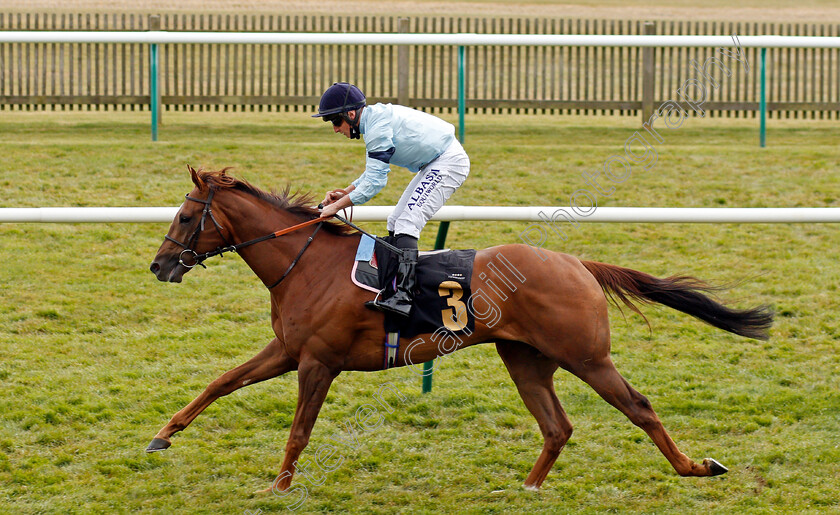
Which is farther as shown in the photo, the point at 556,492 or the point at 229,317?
the point at 229,317

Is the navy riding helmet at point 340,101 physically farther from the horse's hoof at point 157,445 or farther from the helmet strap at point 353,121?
the horse's hoof at point 157,445

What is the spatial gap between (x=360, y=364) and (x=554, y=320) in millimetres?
906

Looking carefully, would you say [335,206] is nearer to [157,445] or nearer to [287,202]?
[287,202]

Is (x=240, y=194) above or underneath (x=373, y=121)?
underneath

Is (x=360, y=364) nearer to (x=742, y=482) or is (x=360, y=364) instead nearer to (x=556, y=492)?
(x=556, y=492)

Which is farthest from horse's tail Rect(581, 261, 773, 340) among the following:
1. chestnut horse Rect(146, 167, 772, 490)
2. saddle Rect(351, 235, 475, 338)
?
saddle Rect(351, 235, 475, 338)

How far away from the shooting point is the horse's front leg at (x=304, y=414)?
4.31 metres

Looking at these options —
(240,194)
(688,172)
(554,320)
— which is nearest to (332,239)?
(240,194)

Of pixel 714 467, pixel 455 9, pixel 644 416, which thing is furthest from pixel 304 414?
pixel 455 9

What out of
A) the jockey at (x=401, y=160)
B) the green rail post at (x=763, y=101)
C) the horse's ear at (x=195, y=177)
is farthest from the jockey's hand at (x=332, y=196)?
the green rail post at (x=763, y=101)

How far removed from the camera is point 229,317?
21.8ft

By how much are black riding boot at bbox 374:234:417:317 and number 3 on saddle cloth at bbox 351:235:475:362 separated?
0.04m

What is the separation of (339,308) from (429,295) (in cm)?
41

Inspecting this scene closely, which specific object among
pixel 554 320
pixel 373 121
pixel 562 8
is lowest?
pixel 554 320
